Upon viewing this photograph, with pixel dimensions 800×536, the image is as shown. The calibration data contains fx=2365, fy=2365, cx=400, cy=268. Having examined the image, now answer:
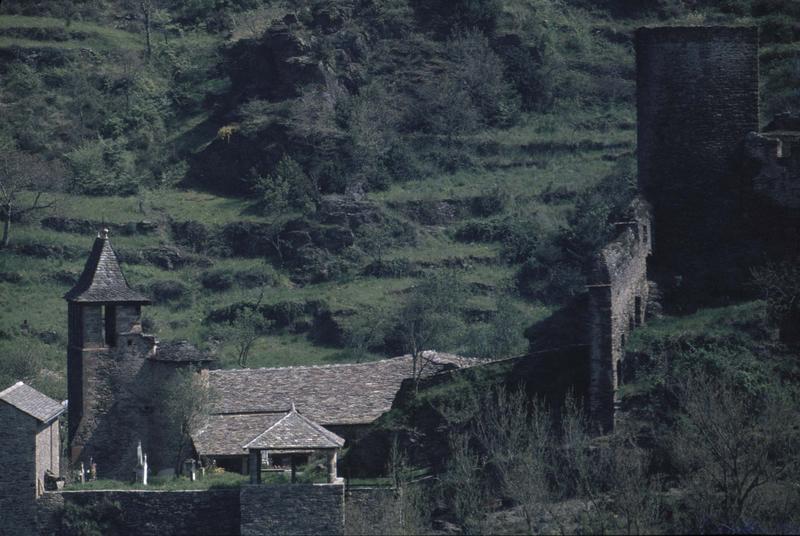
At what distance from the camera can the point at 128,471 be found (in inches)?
2852

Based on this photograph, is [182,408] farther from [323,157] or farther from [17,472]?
[323,157]

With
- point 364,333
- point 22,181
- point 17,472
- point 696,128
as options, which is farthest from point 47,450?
point 22,181

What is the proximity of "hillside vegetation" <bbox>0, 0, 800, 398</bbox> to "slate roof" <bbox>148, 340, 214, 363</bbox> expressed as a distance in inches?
433

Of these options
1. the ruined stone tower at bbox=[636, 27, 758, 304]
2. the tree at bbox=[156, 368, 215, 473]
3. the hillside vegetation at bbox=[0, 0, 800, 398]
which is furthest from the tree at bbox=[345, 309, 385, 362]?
the ruined stone tower at bbox=[636, 27, 758, 304]

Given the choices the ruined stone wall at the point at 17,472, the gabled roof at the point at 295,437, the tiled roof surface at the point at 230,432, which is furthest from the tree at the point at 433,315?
the ruined stone wall at the point at 17,472

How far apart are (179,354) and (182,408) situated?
236 centimetres

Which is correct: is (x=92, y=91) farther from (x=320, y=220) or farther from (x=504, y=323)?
(x=504, y=323)

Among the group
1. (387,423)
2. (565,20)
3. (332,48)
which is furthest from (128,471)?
(565,20)

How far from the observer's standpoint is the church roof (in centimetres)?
7450

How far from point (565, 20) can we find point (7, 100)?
27.8 m

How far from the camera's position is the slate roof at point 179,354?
73.1 m

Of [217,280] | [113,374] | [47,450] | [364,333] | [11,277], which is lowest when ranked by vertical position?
[47,450]

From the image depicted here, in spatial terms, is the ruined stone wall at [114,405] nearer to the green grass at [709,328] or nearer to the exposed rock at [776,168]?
the green grass at [709,328]

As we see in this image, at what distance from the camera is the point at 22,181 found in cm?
10188
